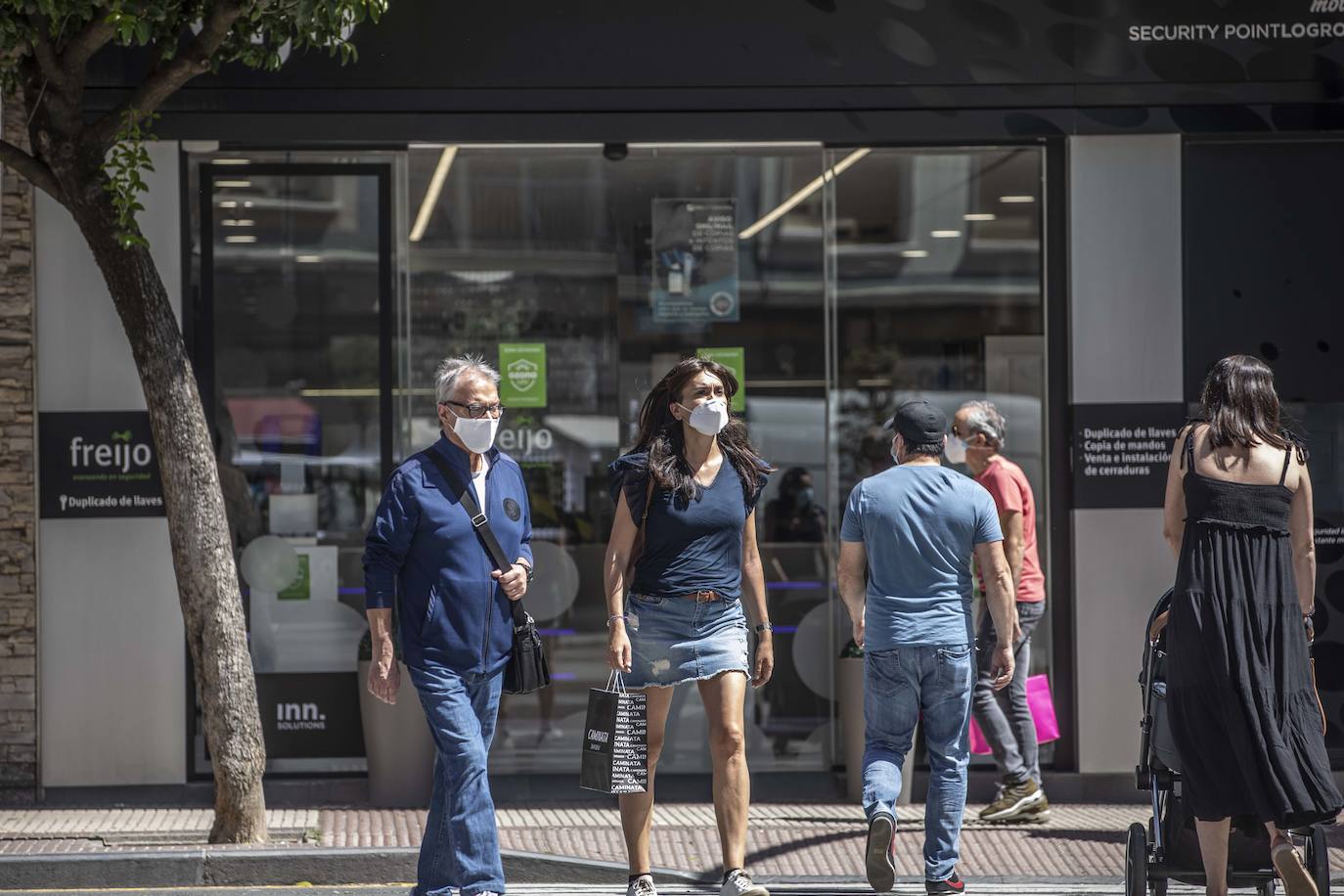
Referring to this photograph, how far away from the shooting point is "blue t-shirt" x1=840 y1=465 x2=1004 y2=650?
20.5 ft

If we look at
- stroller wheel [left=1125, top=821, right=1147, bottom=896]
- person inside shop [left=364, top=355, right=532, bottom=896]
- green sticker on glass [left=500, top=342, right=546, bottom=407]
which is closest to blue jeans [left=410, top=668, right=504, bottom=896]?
person inside shop [left=364, top=355, right=532, bottom=896]

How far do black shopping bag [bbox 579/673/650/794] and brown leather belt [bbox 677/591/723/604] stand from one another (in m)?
0.40

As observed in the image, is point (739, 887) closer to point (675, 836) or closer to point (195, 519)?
point (675, 836)

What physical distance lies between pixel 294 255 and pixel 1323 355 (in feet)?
18.8

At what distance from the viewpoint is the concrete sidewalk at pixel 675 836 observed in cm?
729

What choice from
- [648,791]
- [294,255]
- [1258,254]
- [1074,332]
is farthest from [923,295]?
[648,791]

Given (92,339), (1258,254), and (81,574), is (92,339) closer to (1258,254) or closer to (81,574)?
(81,574)

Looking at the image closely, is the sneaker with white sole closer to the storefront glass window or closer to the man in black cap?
the man in black cap

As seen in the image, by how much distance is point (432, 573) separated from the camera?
19.6 feet

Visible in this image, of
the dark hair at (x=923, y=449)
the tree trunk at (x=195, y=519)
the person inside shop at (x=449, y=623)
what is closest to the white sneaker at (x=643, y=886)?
the person inside shop at (x=449, y=623)

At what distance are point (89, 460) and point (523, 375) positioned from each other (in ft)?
7.87

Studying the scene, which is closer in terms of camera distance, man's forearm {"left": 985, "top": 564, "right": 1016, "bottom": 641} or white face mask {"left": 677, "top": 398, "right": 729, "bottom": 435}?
white face mask {"left": 677, "top": 398, "right": 729, "bottom": 435}

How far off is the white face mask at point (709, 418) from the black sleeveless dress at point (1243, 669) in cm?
173

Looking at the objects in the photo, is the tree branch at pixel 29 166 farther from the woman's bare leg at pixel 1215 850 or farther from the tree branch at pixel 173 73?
the woman's bare leg at pixel 1215 850
